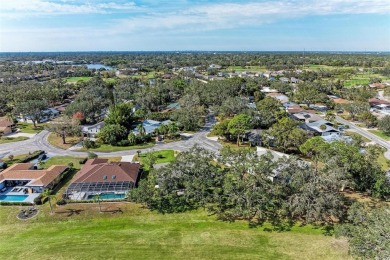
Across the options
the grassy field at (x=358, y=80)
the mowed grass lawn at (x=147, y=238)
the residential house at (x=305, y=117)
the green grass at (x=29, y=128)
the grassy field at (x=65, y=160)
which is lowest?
the mowed grass lawn at (x=147, y=238)

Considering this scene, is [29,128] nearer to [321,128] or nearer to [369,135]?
[321,128]

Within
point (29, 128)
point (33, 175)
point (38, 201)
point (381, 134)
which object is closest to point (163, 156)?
point (33, 175)

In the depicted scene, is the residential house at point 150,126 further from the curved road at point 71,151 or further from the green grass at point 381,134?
the green grass at point 381,134

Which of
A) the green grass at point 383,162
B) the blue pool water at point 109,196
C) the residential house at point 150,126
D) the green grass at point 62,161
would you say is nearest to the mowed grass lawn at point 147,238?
the blue pool water at point 109,196

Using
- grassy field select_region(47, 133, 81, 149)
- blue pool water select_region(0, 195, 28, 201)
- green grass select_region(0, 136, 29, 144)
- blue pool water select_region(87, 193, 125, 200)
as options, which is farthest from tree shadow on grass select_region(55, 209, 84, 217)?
green grass select_region(0, 136, 29, 144)

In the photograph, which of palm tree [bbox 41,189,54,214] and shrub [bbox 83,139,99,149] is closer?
palm tree [bbox 41,189,54,214]

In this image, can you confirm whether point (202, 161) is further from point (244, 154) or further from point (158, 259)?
point (158, 259)

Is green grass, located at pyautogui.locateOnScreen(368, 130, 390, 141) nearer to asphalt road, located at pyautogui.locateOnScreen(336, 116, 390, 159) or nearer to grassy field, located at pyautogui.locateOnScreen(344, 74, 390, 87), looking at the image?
asphalt road, located at pyautogui.locateOnScreen(336, 116, 390, 159)
